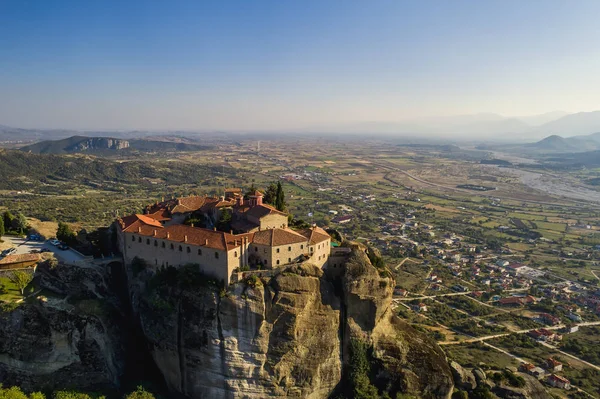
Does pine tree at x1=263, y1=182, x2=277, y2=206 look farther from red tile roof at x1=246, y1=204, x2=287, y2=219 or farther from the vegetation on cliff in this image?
the vegetation on cliff

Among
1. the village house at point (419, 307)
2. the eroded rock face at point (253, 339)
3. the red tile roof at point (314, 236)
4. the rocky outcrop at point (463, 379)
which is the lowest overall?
the village house at point (419, 307)

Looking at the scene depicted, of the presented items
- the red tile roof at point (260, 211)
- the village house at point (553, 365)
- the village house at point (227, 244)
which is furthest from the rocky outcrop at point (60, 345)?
the village house at point (553, 365)

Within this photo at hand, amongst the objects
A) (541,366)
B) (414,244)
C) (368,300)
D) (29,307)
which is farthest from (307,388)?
(414,244)

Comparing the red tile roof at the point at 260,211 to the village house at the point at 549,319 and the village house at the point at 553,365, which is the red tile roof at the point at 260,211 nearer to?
the village house at the point at 553,365

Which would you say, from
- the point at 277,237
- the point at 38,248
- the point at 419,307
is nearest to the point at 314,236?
the point at 277,237

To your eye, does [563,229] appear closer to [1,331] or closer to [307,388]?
[307,388]

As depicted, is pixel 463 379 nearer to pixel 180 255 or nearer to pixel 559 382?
pixel 559 382

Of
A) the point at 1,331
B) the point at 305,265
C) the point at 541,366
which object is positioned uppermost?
the point at 305,265
